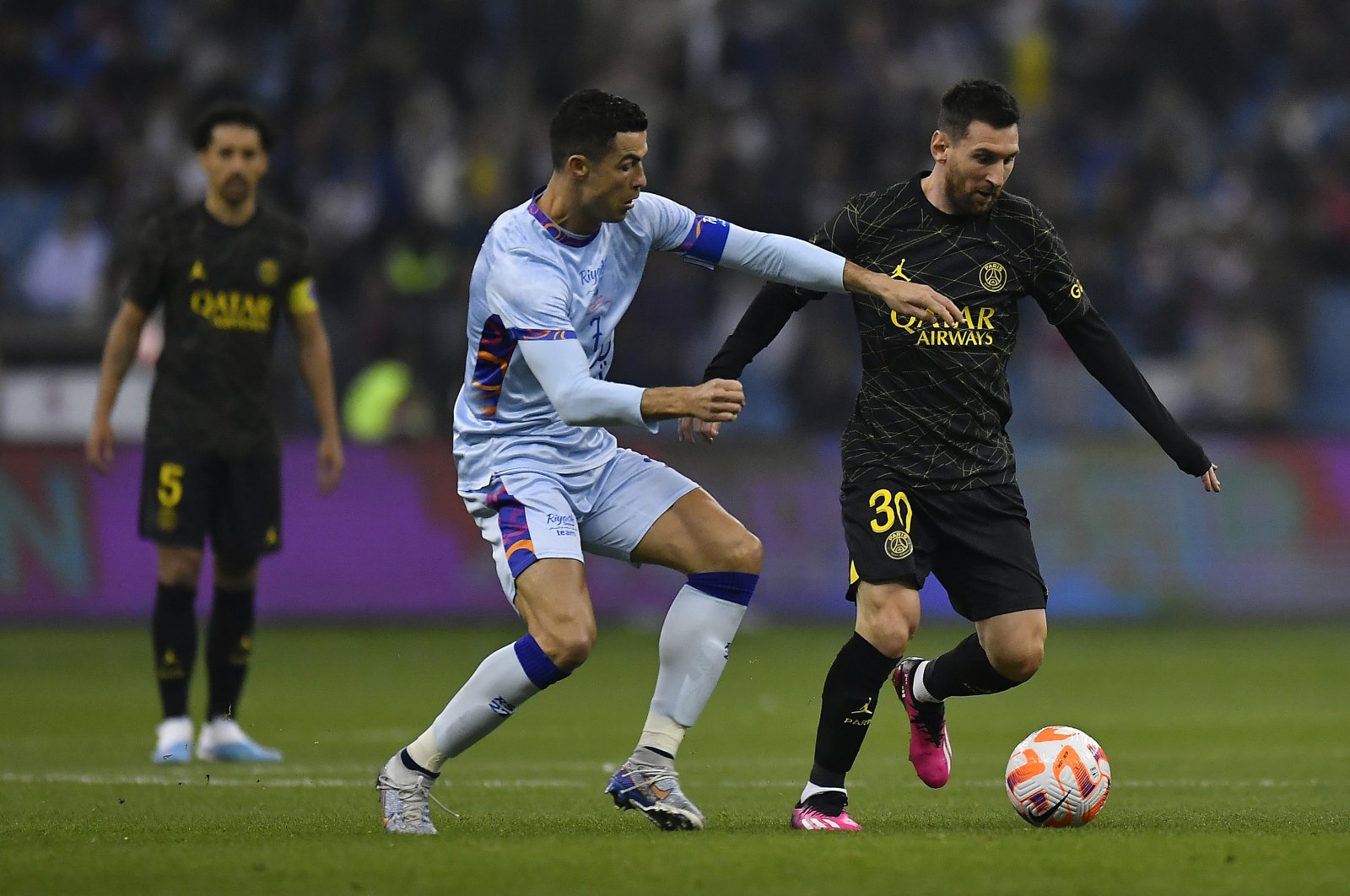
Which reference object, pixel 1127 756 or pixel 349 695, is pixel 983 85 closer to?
pixel 1127 756

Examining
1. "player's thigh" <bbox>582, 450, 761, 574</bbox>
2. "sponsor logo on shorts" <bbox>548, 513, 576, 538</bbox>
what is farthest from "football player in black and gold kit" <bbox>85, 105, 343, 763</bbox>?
"sponsor logo on shorts" <bbox>548, 513, 576, 538</bbox>

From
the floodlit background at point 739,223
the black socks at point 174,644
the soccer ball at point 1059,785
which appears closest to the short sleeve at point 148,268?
the black socks at point 174,644

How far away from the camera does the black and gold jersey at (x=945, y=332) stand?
21.7 ft

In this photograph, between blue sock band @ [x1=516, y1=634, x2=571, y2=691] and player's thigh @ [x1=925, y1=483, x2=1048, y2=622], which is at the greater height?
player's thigh @ [x1=925, y1=483, x2=1048, y2=622]

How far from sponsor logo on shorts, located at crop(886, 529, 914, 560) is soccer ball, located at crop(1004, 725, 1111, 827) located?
2.47ft

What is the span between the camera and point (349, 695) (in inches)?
457

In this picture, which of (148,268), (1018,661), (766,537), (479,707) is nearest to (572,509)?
(479,707)

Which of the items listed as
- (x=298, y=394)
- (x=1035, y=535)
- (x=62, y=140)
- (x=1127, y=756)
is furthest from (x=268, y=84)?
(x=1127, y=756)

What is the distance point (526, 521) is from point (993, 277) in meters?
1.76

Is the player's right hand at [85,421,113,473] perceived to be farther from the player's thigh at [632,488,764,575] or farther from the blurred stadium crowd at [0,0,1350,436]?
the blurred stadium crowd at [0,0,1350,436]

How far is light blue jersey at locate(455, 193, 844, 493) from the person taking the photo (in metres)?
6.07

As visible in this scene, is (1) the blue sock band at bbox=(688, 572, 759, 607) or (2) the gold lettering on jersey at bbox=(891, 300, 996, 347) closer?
(1) the blue sock band at bbox=(688, 572, 759, 607)

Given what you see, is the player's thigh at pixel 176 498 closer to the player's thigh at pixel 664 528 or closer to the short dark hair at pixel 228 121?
the short dark hair at pixel 228 121

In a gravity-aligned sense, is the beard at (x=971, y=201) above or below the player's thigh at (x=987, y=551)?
above
